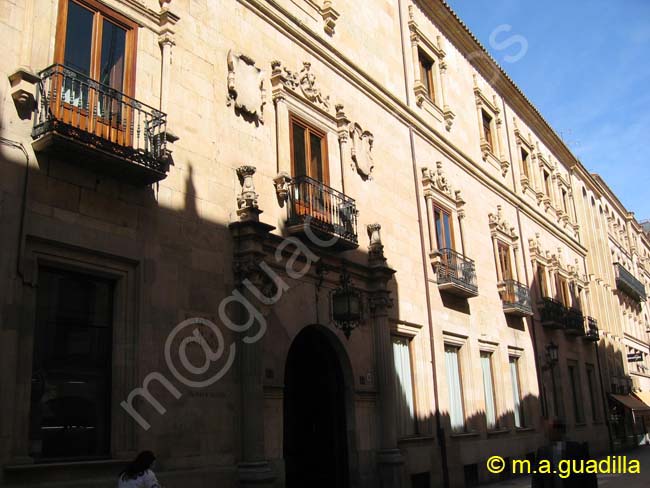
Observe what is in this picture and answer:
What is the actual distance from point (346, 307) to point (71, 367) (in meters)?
5.12

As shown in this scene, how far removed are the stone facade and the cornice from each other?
7 centimetres

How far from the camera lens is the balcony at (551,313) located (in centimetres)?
2364

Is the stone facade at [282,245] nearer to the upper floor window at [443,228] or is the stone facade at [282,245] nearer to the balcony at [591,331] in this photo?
the upper floor window at [443,228]

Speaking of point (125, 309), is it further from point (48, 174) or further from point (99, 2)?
point (99, 2)

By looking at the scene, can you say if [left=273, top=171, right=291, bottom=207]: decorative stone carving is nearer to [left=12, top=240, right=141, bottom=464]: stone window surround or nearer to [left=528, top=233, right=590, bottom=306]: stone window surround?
[left=12, top=240, right=141, bottom=464]: stone window surround

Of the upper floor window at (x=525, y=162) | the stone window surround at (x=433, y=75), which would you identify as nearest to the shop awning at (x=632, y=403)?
the upper floor window at (x=525, y=162)

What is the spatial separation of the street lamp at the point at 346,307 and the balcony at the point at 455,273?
4952mm

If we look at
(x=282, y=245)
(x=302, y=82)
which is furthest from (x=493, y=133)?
(x=282, y=245)

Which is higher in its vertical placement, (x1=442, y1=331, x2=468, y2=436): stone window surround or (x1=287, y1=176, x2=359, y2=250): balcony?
(x1=287, y1=176, x2=359, y2=250): balcony

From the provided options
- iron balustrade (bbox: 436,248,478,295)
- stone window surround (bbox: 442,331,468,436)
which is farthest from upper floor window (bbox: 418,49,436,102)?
stone window surround (bbox: 442,331,468,436)

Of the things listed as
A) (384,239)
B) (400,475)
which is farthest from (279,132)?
(400,475)

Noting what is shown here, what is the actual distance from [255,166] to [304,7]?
4.47 metres

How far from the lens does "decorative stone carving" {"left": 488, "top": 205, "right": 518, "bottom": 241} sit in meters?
21.3

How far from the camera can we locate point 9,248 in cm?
781
